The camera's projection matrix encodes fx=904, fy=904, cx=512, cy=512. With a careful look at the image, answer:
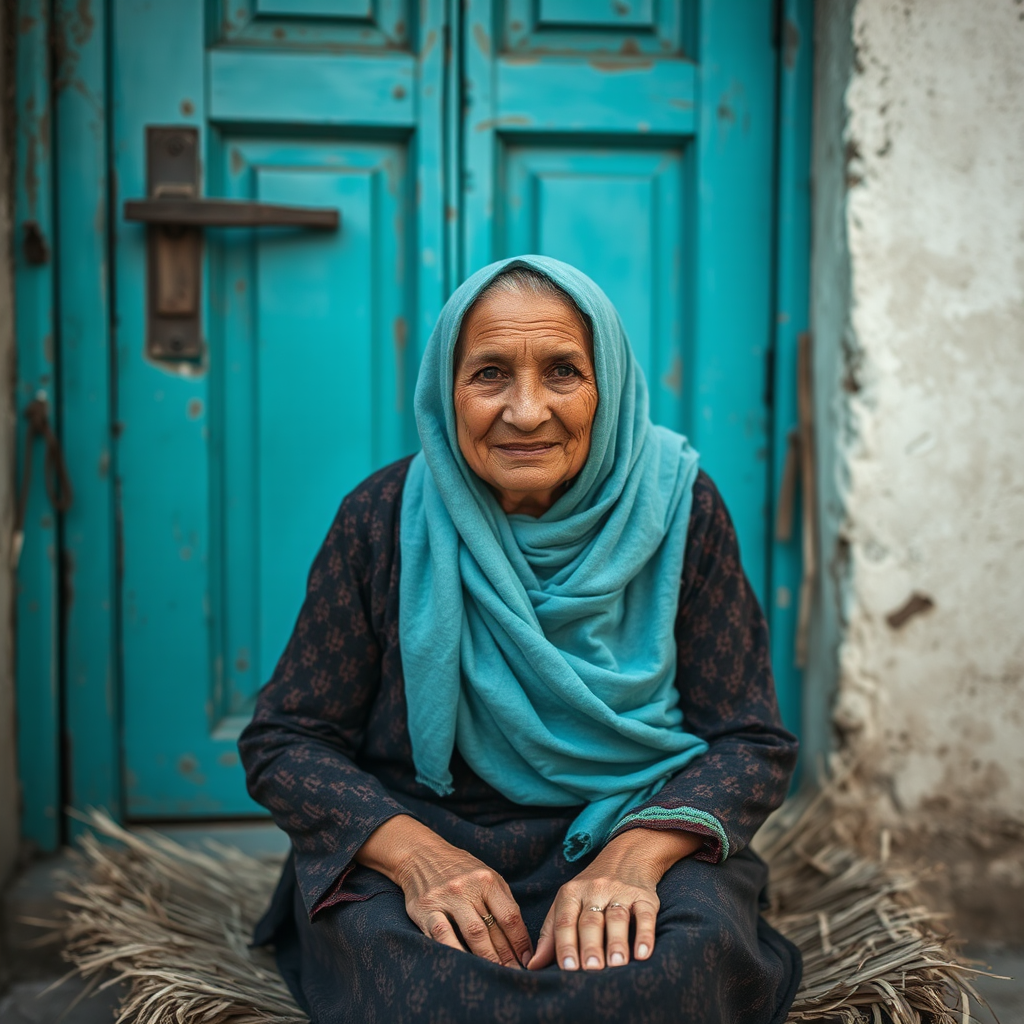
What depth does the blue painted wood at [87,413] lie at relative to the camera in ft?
7.29

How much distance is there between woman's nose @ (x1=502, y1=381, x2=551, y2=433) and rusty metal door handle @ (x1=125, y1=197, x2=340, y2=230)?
1.06 meters

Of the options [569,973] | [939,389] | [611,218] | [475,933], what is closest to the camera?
[569,973]

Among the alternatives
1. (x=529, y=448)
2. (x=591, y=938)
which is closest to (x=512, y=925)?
(x=591, y=938)

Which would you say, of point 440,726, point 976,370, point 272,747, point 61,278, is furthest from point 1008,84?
point 61,278

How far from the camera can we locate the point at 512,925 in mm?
1362

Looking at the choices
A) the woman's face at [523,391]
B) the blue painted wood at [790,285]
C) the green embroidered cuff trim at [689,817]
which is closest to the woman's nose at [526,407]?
the woman's face at [523,391]

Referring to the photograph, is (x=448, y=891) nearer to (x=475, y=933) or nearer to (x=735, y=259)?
(x=475, y=933)

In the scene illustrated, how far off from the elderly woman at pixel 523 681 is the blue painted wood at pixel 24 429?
97 cm

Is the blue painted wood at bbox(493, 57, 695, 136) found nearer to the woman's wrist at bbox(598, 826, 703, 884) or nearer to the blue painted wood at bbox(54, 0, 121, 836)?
the blue painted wood at bbox(54, 0, 121, 836)

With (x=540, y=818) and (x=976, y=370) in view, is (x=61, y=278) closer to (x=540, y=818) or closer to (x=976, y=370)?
(x=540, y=818)

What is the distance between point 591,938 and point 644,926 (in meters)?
→ 0.08

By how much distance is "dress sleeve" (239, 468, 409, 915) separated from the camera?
4.90 ft

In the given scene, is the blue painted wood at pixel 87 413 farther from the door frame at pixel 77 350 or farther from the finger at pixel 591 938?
the finger at pixel 591 938

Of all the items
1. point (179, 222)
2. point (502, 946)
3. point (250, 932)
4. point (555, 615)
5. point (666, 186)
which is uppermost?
point (666, 186)
